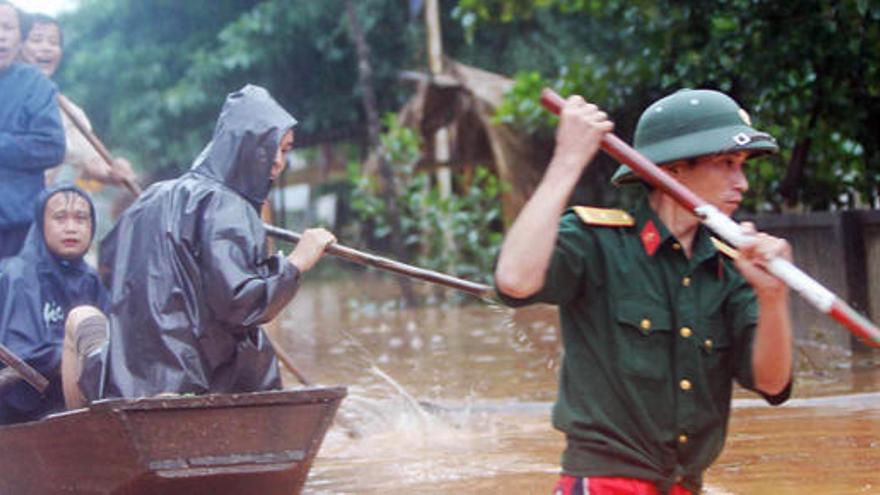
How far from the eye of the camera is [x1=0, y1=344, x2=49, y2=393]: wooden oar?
19.5ft

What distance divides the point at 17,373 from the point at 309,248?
4.64ft

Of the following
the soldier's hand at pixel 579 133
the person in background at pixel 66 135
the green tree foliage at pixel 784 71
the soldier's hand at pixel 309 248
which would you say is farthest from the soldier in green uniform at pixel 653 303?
the green tree foliage at pixel 784 71

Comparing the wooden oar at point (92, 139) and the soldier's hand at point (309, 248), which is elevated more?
the wooden oar at point (92, 139)

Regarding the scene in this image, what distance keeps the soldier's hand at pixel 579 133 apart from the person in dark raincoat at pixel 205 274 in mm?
2462

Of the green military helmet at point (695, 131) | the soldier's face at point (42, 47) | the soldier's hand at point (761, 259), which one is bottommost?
the soldier's hand at point (761, 259)

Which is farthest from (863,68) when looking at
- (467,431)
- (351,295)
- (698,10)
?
(351,295)

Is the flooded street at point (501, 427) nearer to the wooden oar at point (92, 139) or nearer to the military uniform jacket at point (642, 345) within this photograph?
the wooden oar at point (92, 139)

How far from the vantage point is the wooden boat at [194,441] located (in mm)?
5059

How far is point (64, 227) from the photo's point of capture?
20.9 ft

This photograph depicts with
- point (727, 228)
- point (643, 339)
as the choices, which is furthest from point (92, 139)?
point (727, 228)

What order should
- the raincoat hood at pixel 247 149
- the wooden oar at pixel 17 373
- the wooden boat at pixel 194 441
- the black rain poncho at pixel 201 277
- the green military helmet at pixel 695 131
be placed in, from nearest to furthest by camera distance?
1. the green military helmet at pixel 695 131
2. the wooden boat at pixel 194 441
3. the black rain poncho at pixel 201 277
4. the raincoat hood at pixel 247 149
5. the wooden oar at pixel 17 373

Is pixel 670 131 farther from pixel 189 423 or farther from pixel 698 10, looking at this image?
pixel 698 10

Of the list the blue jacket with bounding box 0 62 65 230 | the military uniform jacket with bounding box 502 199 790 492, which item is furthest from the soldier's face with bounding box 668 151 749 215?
the blue jacket with bounding box 0 62 65 230

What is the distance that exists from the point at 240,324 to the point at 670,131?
96.8 inches
